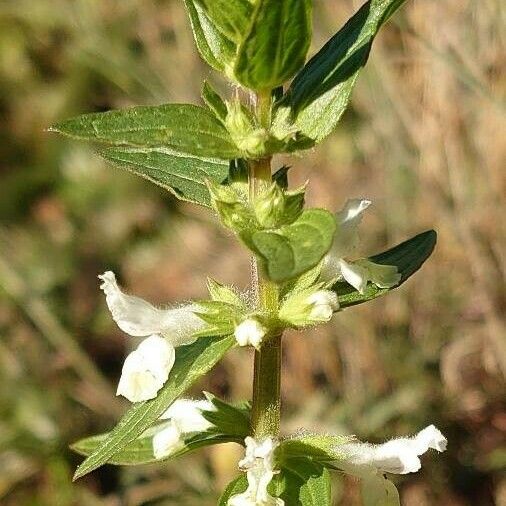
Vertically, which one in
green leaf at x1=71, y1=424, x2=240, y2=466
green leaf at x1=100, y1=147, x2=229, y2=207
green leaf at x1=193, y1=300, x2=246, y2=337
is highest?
green leaf at x1=100, y1=147, x2=229, y2=207

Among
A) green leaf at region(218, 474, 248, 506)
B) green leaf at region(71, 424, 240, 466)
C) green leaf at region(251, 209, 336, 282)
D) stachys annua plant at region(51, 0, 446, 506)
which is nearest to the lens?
green leaf at region(251, 209, 336, 282)

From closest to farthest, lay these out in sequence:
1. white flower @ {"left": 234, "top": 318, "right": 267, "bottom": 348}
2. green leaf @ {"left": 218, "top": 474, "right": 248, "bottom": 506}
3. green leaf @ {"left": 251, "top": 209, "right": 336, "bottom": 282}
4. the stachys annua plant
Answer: green leaf @ {"left": 251, "top": 209, "right": 336, "bottom": 282}
the stachys annua plant
white flower @ {"left": 234, "top": 318, "right": 267, "bottom": 348}
green leaf @ {"left": 218, "top": 474, "right": 248, "bottom": 506}

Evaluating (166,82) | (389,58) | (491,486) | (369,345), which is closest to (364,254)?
(369,345)

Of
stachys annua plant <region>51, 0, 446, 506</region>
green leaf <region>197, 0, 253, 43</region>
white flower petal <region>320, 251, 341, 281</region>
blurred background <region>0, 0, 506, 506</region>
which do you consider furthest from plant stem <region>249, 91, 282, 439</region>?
blurred background <region>0, 0, 506, 506</region>

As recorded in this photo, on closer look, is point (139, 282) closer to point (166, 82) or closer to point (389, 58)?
point (166, 82)

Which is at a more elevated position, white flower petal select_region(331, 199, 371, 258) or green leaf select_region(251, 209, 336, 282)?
white flower petal select_region(331, 199, 371, 258)

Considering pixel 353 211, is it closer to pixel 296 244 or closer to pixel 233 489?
pixel 296 244

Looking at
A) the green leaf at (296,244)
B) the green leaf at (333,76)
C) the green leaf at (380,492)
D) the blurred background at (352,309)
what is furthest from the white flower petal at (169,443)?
the blurred background at (352,309)

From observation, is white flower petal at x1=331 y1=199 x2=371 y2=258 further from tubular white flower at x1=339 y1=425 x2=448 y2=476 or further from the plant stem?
tubular white flower at x1=339 y1=425 x2=448 y2=476
